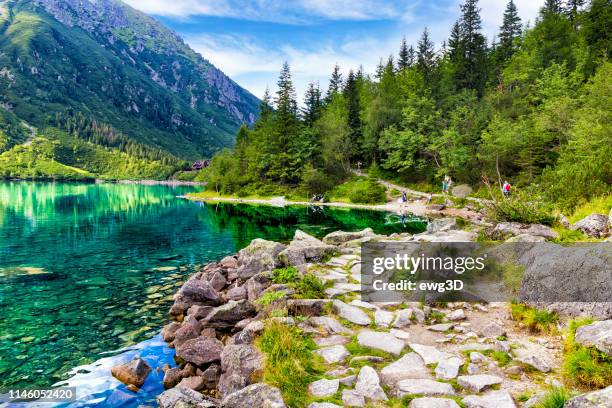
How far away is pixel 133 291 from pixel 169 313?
4.17 m

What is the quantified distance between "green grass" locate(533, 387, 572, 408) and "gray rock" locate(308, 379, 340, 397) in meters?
2.91

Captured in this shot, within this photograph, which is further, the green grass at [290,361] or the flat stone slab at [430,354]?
the flat stone slab at [430,354]

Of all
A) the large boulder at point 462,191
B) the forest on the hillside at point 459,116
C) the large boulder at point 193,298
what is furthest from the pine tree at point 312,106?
the large boulder at point 193,298

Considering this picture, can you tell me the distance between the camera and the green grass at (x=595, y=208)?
47.7 feet

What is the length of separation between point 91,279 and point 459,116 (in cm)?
6163

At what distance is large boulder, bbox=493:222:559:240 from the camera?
11.5 metres

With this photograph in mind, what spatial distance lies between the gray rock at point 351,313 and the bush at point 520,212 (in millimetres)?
7712

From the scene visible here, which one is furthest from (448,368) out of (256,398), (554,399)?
(256,398)

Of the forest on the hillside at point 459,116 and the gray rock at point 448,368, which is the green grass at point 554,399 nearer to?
the gray rock at point 448,368

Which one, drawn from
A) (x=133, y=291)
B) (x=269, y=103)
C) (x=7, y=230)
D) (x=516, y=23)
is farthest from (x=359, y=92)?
(x=133, y=291)

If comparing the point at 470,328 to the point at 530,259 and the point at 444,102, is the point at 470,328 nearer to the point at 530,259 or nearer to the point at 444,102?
the point at 530,259

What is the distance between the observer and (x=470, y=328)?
27.2 ft

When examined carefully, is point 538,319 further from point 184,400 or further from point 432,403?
point 184,400

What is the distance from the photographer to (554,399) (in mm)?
4633
